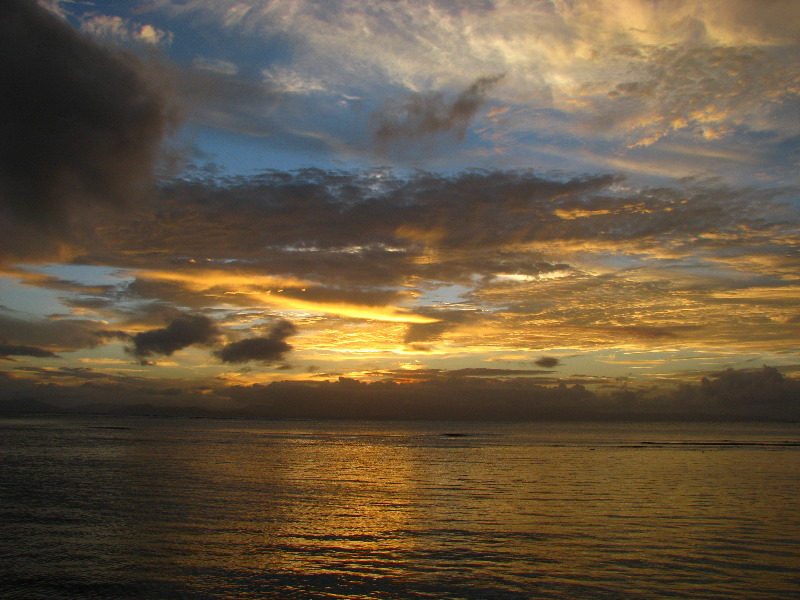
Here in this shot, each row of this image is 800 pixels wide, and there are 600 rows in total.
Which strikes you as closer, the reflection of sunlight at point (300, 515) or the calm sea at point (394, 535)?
the calm sea at point (394, 535)

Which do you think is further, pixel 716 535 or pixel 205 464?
pixel 205 464

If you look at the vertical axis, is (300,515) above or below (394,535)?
below

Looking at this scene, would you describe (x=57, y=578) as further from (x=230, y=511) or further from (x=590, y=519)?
(x=590, y=519)

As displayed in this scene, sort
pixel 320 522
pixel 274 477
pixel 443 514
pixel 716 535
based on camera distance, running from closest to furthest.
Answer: pixel 716 535 → pixel 320 522 → pixel 443 514 → pixel 274 477

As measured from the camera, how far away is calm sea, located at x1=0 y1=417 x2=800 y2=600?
1912cm

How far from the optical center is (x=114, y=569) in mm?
21047

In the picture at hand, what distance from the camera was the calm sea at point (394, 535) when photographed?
19125mm

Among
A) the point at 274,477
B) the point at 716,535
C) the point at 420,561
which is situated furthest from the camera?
the point at 274,477

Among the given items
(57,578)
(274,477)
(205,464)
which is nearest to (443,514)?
(57,578)

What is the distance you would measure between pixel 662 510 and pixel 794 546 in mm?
8867

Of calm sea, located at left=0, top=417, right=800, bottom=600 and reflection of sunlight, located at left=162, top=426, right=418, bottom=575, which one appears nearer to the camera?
calm sea, located at left=0, top=417, right=800, bottom=600

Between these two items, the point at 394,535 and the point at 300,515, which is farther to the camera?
the point at 300,515

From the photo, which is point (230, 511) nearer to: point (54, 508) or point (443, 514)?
point (54, 508)

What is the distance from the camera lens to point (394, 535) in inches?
1050
